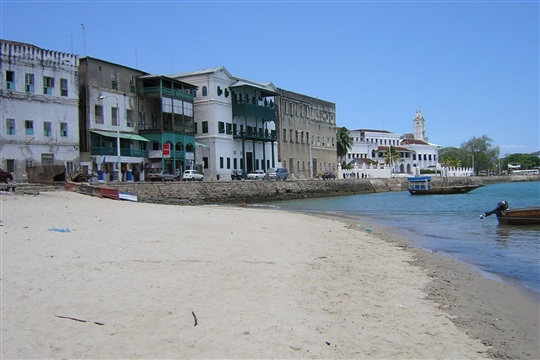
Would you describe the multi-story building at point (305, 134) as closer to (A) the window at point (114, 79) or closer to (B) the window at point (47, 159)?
(A) the window at point (114, 79)

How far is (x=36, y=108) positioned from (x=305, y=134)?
4915cm

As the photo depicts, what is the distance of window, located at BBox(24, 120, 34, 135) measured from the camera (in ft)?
130

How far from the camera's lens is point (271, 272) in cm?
995

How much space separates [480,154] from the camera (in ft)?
516

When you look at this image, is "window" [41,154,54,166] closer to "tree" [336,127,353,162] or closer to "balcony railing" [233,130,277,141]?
"balcony railing" [233,130,277,141]

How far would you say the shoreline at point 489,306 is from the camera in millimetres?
7094

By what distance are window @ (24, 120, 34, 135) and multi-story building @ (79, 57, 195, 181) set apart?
5925 millimetres

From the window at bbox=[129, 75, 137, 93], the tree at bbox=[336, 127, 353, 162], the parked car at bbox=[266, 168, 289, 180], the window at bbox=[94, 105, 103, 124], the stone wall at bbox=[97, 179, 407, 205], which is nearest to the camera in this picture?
the stone wall at bbox=[97, 179, 407, 205]

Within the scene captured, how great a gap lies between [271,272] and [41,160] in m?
36.6

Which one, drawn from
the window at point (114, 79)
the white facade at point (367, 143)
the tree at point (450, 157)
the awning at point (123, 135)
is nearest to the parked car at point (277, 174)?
the awning at point (123, 135)

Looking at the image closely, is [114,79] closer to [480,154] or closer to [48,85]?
[48,85]

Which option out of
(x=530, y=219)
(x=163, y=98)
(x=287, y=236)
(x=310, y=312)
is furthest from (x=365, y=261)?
(x=163, y=98)

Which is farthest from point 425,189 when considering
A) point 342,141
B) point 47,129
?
point 47,129

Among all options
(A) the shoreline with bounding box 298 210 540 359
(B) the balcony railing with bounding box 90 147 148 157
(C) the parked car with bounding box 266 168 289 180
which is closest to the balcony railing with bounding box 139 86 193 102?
(B) the balcony railing with bounding box 90 147 148 157
